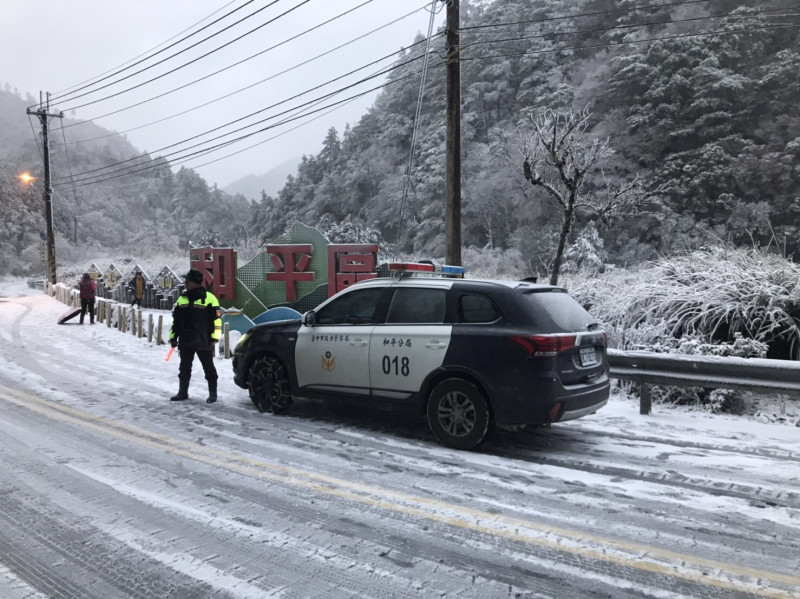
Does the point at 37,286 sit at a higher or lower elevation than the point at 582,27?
lower

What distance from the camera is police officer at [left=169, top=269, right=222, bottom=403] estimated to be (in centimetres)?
769

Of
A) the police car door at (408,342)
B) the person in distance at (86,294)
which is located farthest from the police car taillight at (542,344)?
the person in distance at (86,294)

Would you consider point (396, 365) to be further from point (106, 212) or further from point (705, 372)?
point (106, 212)

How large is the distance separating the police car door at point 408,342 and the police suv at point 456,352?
11mm

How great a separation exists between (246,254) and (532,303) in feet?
93.3

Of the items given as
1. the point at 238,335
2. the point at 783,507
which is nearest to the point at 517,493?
the point at 783,507

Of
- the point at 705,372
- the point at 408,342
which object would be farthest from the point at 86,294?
the point at 705,372

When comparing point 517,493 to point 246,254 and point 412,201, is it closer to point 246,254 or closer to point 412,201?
point 246,254

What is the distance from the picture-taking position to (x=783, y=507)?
412cm

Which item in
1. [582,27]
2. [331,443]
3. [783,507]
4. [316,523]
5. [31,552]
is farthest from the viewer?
[582,27]

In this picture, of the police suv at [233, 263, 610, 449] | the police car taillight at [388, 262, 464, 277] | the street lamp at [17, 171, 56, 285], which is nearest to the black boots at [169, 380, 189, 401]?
the police suv at [233, 263, 610, 449]

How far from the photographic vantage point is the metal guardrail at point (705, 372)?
6.18 meters

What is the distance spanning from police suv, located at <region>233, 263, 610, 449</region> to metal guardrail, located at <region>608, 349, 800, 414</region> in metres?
1.53

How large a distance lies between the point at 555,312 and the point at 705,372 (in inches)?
100
